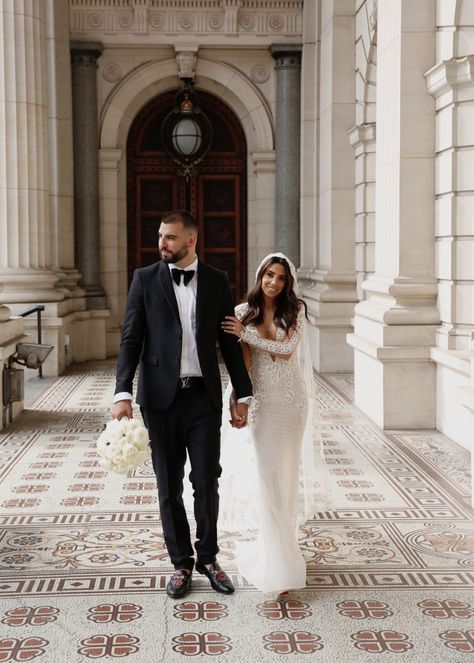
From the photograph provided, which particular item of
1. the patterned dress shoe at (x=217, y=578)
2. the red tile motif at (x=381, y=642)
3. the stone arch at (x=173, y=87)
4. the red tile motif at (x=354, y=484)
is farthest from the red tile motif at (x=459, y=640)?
the stone arch at (x=173, y=87)

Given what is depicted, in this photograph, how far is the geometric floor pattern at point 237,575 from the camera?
4.25m

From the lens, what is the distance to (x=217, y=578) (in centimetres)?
491

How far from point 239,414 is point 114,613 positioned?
113 cm

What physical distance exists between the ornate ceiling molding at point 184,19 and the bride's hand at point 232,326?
12.3 metres

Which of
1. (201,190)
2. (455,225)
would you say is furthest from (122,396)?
(201,190)

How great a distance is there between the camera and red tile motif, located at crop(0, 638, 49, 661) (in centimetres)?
413

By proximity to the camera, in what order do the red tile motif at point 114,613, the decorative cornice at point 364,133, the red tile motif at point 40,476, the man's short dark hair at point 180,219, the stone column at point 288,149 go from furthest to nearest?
the stone column at point 288,149 → the decorative cornice at point 364,133 → the red tile motif at point 40,476 → the man's short dark hair at point 180,219 → the red tile motif at point 114,613

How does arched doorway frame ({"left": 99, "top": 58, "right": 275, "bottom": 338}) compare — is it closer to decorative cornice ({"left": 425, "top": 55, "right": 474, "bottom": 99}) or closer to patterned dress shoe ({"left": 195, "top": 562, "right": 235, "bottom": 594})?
decorative cornice ({"left": 425, "top": 55, "right": 474, "bottom": 99})

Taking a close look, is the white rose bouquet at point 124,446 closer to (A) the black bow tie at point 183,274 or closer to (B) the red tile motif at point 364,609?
(A) the black bow tie at point 183,274

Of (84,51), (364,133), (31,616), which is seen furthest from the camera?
(84,51)

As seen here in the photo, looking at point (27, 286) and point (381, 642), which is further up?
point (27, 286)

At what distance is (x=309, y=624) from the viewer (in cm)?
449

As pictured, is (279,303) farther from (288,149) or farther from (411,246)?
(288,149)

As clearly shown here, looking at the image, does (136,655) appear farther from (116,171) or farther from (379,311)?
(116,171)
